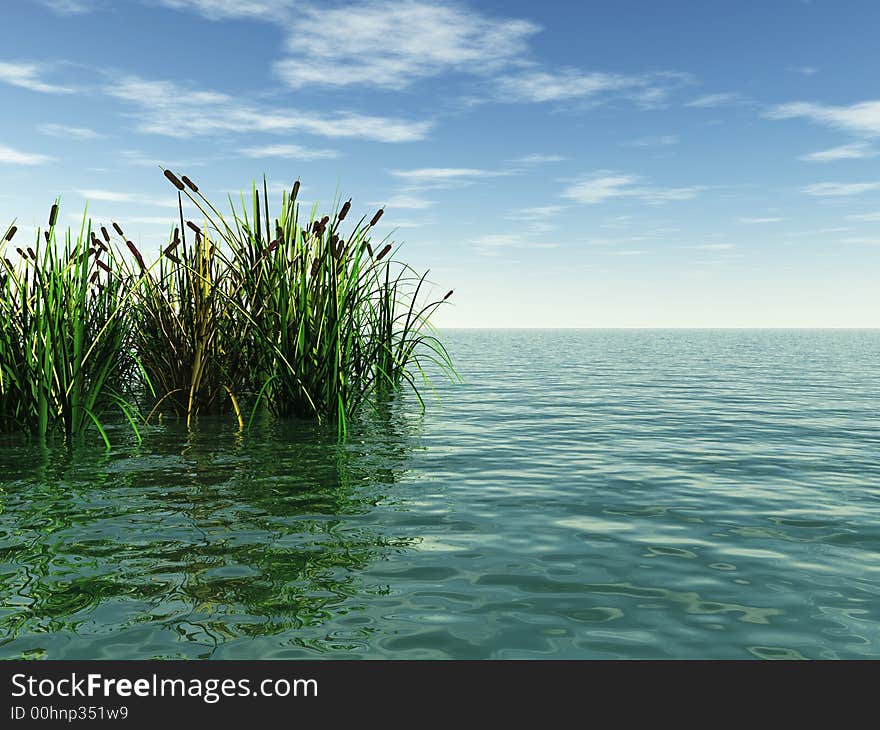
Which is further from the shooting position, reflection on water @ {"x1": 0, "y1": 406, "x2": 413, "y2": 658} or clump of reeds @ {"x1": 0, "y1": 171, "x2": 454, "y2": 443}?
clump of reeds @ {"x1": 0, "y1": 171, "x2": 454, "y2": 443}

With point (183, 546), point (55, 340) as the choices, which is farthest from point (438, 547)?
point (55, 340)

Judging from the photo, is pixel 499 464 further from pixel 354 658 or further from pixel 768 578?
pixel 354 658

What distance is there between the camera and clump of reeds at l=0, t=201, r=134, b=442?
785 centimetres

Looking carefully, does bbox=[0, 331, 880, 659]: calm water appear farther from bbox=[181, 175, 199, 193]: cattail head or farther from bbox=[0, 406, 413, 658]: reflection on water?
bbox=[181, 175, 199, 193]: cattail head

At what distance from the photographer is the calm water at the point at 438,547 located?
3746 mm

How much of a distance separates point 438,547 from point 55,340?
200 inches

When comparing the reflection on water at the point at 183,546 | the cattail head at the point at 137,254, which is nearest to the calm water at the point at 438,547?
the reflection on water at the point at 183,546

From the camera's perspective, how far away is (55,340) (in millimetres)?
7895

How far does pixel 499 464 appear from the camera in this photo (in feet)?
27.5

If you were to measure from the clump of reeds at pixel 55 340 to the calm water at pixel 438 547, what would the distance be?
520 millimetres

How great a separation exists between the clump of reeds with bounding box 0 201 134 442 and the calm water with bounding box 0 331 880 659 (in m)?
0.52

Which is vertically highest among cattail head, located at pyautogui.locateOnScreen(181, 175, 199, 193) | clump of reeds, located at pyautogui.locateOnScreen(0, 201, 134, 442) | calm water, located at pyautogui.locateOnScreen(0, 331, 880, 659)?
cattail head, located at pyautogui.locateOnScreen(181, 175, 199, 193)

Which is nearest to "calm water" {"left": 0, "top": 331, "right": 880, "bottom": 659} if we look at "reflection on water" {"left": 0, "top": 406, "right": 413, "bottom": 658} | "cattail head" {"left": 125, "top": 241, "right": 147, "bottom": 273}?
"reflection on water" {"left": 0, "top": 406, "right": 413, "bottom": 658}
